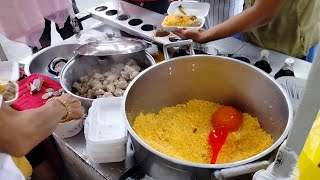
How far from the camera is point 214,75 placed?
120cm

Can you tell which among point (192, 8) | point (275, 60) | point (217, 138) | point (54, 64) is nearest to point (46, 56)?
point (54, 64)

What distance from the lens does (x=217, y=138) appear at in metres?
1.05

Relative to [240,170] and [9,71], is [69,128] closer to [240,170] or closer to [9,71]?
[9,71]

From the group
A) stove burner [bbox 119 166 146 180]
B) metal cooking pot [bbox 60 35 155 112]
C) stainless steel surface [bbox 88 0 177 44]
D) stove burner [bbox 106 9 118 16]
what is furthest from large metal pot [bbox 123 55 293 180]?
stove burner [bbox 106 9 118 16]

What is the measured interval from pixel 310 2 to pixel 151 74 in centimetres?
82

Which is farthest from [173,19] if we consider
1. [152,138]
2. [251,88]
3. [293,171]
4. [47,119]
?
[293,171]

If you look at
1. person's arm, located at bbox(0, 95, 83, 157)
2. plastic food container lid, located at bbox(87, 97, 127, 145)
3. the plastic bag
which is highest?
the plastic bag

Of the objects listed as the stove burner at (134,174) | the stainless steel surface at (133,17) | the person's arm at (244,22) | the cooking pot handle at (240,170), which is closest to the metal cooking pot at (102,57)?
the stainless steel surface at (133,17)

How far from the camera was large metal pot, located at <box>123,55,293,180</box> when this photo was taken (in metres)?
1.01

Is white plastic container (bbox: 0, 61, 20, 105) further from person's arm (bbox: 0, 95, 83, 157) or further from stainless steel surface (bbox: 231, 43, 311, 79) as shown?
stainless steel surface (bbox: 231, 43, 311, 79)

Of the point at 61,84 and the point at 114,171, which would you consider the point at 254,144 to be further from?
the point at 61,84

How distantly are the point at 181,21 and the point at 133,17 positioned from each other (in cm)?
30

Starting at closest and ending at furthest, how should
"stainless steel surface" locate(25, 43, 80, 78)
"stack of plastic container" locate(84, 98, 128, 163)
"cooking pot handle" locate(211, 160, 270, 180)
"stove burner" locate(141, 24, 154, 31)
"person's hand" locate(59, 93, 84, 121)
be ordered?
1. "cooking pot handle" locate(211, 160, 270, 180)
2. "stack of plastic container" locate(84, 98, 128, 163)
3. "person's hand" locate(59, 93, 84, 121)
4. "stainless steel surface" locate(25, 43, 80, 78)
5. "stove burner" locate(141, 24, 154, 31)

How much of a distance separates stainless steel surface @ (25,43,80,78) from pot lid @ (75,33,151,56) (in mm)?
201
